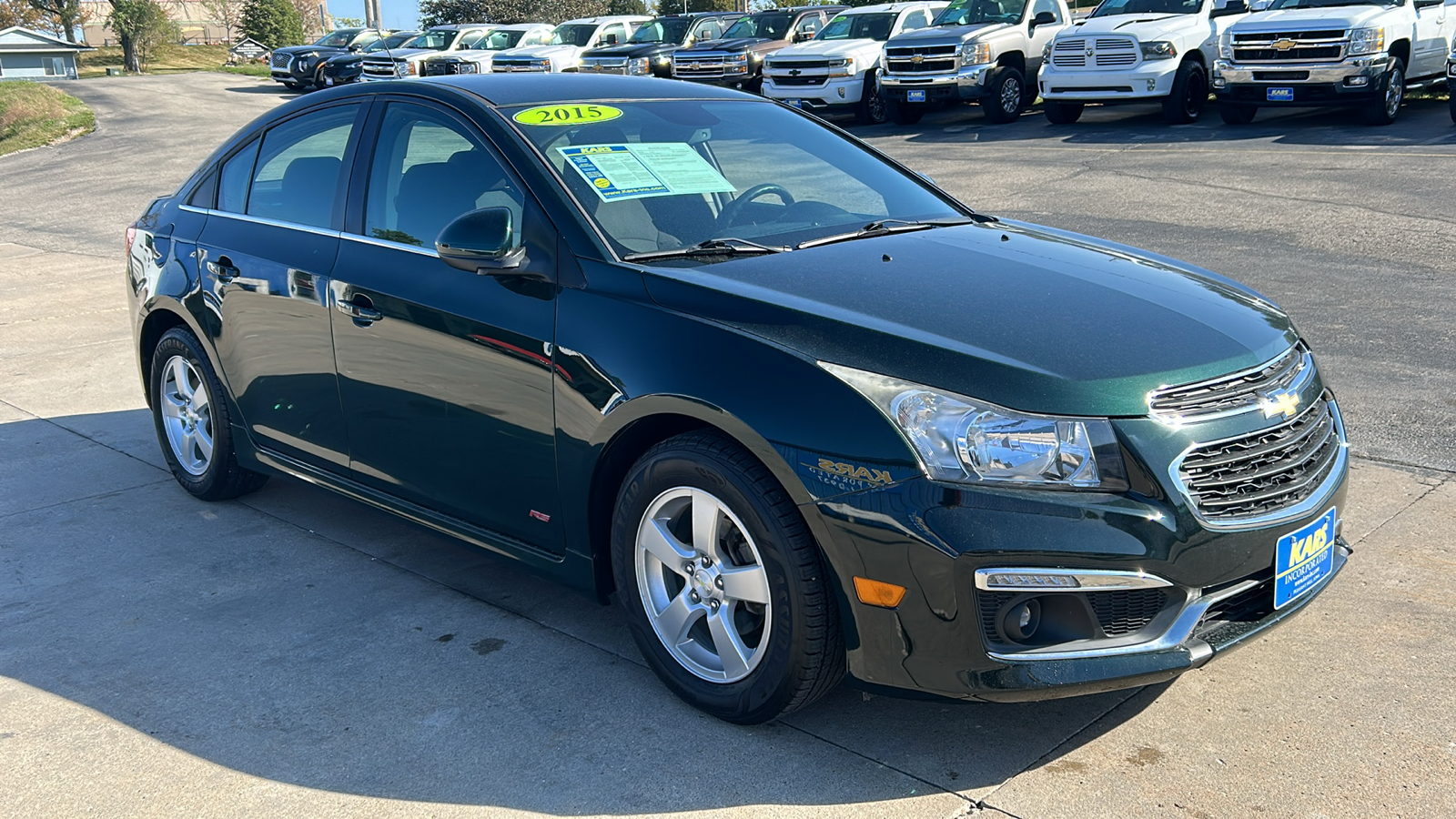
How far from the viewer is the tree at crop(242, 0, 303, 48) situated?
194 feet

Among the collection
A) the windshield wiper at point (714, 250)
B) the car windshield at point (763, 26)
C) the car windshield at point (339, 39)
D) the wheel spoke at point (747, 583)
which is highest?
the car windshield at point (339, 39)

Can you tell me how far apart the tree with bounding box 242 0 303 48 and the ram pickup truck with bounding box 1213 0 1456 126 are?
51.1 metres

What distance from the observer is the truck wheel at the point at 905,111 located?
70.4ft

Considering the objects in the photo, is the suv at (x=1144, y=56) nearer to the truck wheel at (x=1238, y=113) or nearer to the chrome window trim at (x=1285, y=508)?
the truck wheel at (x=1238, y=113)

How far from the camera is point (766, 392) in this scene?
10.5 feet

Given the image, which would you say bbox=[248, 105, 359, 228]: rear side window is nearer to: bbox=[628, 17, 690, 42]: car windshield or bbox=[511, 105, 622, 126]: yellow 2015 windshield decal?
bbox=[511, 105, 622, 126]: yellow 2015 windshield decal

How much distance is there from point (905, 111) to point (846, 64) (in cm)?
125

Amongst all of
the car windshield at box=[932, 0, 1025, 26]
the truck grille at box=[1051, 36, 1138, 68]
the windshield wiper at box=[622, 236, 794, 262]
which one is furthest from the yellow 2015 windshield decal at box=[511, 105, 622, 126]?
the car windshield at box=[932, 0, 1025, 26]

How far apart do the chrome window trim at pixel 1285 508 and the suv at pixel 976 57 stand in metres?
17.5

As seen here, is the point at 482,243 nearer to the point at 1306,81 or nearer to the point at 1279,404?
the point at 1279,404

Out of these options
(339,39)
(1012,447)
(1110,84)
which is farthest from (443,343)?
(339,39)

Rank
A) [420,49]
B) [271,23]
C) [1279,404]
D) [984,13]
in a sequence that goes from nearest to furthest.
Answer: [1279,404] < [984,13] < [420,49] < [271,23]

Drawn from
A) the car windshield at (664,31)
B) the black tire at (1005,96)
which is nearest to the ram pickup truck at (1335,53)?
the black tire at (1005,96)

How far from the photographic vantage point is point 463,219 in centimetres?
380
